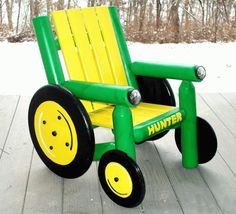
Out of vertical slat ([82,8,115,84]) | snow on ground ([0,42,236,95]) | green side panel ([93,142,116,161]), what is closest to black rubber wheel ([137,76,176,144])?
vertical slat ([82,8,115,84])

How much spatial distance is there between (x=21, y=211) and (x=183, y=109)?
2.52 ft

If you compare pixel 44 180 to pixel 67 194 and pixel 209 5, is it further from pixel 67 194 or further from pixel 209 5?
pixel 209 5

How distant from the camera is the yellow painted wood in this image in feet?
6.40

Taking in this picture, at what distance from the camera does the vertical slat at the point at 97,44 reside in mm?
2180

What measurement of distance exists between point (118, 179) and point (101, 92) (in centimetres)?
32

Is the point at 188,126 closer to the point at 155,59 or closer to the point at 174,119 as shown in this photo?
the point at 174,119

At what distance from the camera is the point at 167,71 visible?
2051 millimetres

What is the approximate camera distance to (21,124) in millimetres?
2785

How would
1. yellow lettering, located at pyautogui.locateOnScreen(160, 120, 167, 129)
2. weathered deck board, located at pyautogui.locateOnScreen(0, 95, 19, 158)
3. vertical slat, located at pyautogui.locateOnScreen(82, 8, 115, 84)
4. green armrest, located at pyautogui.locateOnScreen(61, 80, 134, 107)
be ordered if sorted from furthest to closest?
weathered deck board, located at pyautogui.locateOnScreen(0, 95, 19, 158), vertical slat, located at pyautogui.locateOnScreen(82, 8, 115, 84), yellow lettering, located at pyautogui.locateOnScreen(160, 120, 167, 129), green armrest, located at pyautogui.locateOnScreen(61, 80, 134, 107)

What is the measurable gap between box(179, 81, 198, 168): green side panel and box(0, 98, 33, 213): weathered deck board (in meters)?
0.69

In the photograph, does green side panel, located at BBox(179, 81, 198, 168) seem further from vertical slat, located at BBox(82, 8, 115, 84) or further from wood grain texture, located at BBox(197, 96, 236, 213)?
vertical slat, located at BBox(82, 8, 115, 84)

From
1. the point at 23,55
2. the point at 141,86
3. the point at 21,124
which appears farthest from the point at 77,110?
the point at 23,55

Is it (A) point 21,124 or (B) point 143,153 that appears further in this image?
(A) point 21,124

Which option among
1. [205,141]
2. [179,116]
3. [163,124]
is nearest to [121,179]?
[163,124]
